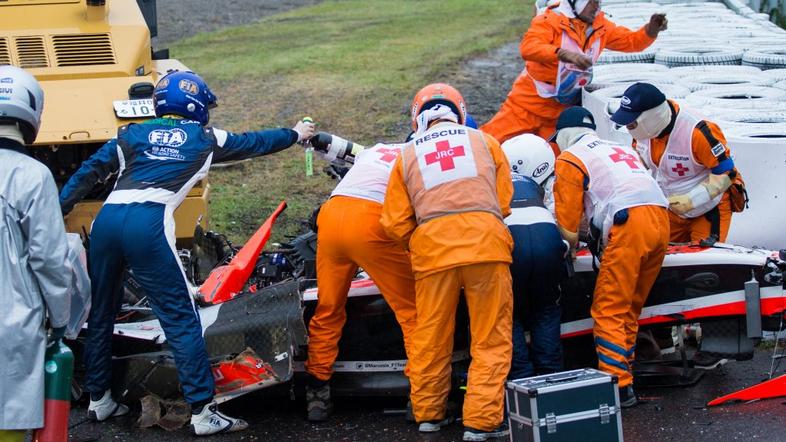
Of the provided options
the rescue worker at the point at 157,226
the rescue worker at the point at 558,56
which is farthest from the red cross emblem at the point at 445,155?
the rescue worker at the point at 558,56

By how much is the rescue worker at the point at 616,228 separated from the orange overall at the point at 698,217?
82 cm

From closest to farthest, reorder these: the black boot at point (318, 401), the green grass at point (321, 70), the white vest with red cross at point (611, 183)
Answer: the white vest with red cross at point (611, 183) → the black boot at point (318, 401) → the green grass at point (321, 70)

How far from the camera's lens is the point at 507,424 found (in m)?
6.03

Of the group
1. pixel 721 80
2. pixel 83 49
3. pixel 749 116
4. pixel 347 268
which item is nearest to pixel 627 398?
pixel 347 268

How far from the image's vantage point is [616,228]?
6309mm

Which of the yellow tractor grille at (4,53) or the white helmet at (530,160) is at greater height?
the yellow tractor grille at (4,53)

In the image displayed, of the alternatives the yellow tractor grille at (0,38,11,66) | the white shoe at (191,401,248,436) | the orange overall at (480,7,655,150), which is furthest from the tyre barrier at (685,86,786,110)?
the yellow tractor grille at (0,38,11,66)

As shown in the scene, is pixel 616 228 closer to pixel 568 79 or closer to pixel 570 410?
pixel 570 410

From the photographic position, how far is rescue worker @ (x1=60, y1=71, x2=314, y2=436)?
6.13 meters

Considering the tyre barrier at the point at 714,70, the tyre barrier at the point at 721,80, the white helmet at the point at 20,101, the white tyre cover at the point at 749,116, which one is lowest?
the tyre barrier at the point at 714,70

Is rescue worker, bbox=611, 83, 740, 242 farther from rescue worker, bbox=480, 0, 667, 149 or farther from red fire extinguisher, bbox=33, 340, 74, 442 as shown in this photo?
red fire extinguisher, bbox=33, 340, 74, 442

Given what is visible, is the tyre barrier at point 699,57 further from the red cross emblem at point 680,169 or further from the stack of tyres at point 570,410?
the stack of tyres at point 570,410

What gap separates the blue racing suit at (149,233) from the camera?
6129mm

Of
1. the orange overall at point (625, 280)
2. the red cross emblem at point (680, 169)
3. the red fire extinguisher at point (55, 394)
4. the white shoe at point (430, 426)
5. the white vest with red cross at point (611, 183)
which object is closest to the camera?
the red fire extinguisher at point (55, 394)
